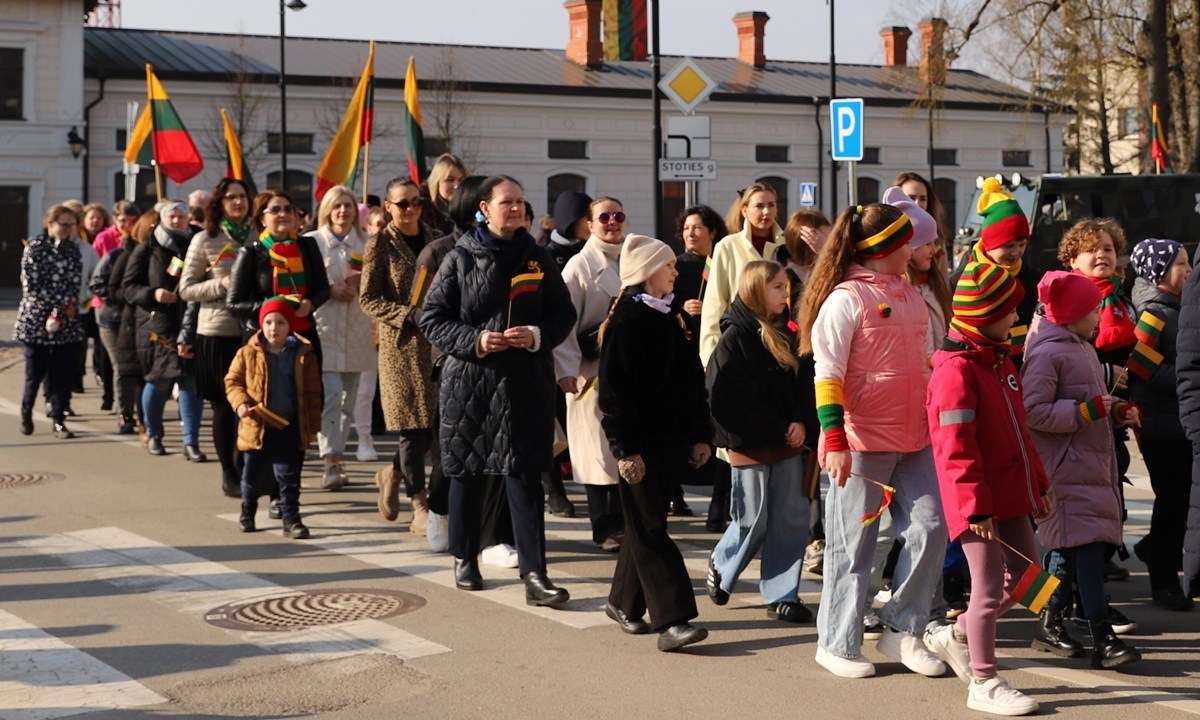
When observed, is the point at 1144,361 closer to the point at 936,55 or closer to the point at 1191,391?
the point at 1191,391

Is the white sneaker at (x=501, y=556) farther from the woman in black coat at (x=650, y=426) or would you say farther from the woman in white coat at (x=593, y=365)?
the woman in black coat at (x=650, y=426)

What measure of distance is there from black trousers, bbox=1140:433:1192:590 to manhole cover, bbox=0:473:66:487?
25.3 feet

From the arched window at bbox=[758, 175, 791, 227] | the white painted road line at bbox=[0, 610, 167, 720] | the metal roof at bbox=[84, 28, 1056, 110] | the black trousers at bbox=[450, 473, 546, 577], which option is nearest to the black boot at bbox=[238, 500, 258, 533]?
the black trousers at bbox=[450, 473, 546, 577]

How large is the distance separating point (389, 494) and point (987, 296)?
15.8ft

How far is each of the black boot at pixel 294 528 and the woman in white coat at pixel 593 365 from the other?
173 cm

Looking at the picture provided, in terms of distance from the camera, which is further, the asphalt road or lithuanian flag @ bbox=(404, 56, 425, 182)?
lithuanian flag @ bbox=(404, 56, 425, 182)

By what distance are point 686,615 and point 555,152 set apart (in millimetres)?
42089

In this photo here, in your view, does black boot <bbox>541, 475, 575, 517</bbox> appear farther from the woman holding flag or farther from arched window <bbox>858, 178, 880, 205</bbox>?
arched window <bbox>858, 178, 880, 205</bbox>

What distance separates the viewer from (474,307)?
24.1ft

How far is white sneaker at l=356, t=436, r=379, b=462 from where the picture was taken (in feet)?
39.2

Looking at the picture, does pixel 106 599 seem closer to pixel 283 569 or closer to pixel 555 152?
pixel 283 569

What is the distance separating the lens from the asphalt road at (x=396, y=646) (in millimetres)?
5582

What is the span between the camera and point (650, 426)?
6484 mm

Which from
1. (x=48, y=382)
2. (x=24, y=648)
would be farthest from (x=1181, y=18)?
(x=24, y=648)
